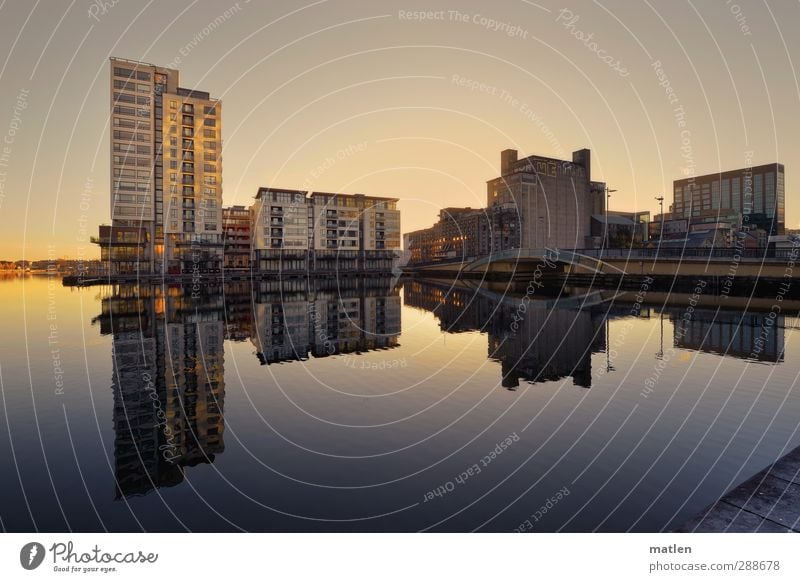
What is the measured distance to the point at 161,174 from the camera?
353 ft

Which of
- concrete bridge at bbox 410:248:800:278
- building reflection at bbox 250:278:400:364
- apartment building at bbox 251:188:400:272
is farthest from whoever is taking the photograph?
apartment building at bbox 251:188:400:272

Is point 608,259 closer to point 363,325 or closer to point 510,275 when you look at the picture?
point 510,275

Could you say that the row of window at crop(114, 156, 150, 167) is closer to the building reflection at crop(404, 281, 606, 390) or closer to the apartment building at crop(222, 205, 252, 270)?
the apartment building at crop(222, 205, 252, 270)

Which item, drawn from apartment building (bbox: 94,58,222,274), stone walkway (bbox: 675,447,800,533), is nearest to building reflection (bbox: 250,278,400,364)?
stone walkway (bbox: 675,447,800,533)

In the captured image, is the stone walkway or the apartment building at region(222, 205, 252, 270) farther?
the apartment building at region(222, 205, 252, 270)

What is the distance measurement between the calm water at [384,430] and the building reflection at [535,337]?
0.82ft

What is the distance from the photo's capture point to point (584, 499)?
9.20m

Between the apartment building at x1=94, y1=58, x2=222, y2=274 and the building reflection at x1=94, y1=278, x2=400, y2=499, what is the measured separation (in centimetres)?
5769

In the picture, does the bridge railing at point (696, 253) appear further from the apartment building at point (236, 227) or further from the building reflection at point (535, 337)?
the apartment building at point (236, 227)

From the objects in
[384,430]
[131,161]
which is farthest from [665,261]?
[131,161]

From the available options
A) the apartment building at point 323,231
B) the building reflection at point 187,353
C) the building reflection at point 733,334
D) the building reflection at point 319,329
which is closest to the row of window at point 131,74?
the apartment building at point 323,231

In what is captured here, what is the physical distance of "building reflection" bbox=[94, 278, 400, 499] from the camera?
1158 cm

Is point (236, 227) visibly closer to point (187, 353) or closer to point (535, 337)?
point (187, 353)

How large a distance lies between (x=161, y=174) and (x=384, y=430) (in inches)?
4505
